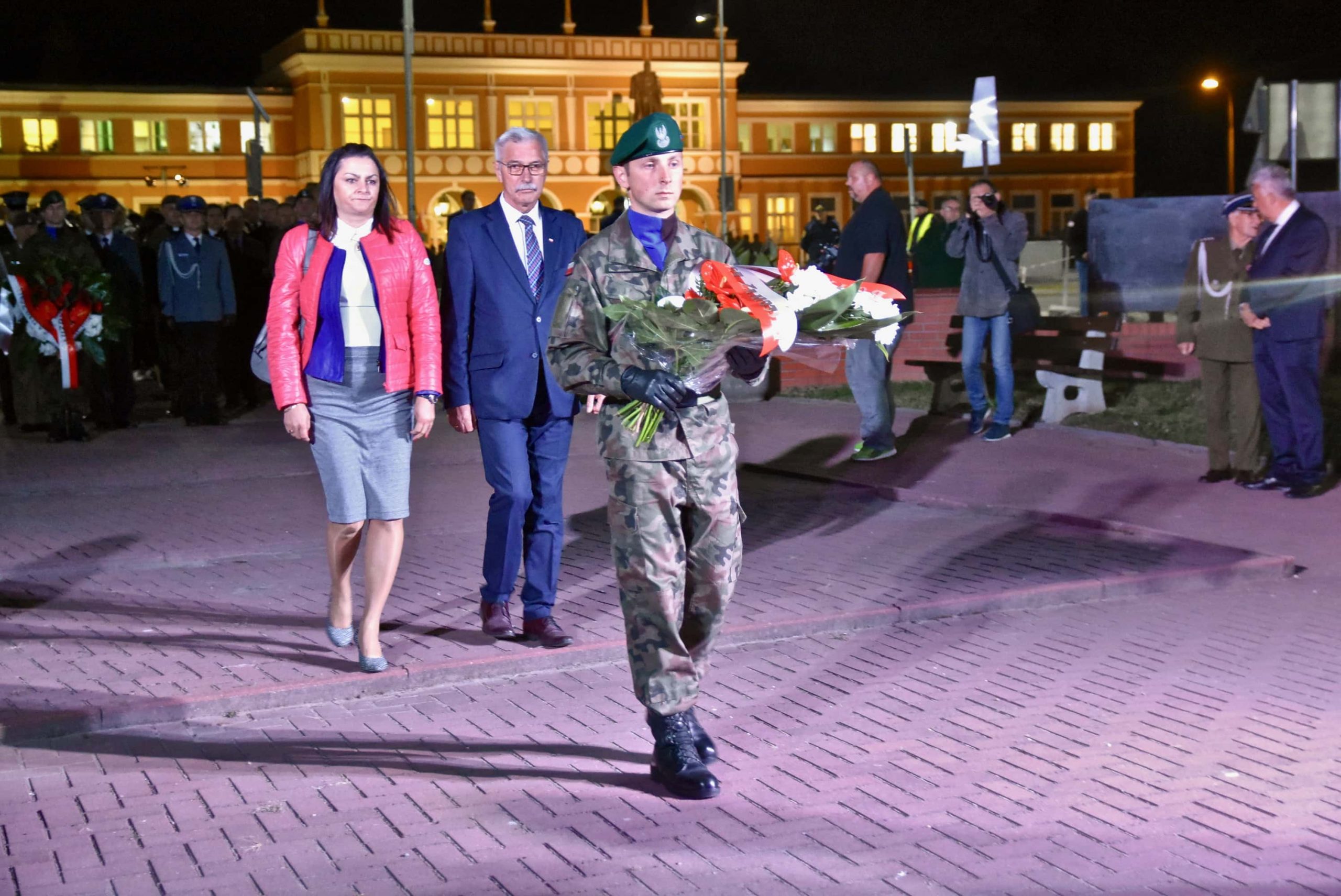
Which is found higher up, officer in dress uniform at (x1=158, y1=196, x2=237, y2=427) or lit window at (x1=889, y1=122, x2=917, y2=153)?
lit window at (x1=889, y1=122, x2=917, y2=153)

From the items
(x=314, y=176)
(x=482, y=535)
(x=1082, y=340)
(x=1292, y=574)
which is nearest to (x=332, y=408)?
(x=482, y=535)

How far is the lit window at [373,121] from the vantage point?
60469mm

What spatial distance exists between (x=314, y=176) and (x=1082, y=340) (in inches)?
1918

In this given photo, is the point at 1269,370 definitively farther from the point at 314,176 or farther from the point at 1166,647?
the point at 314,176

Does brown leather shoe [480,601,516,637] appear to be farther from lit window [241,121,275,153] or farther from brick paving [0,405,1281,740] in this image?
lit window [241,121,275,153]

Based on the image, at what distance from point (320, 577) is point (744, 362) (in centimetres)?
399

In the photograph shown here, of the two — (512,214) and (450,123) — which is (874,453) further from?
(450,123)

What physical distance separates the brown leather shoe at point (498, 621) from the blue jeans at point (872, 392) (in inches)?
197

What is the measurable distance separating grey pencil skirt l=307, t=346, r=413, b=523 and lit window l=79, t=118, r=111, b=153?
6078 cm

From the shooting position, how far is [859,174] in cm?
1071

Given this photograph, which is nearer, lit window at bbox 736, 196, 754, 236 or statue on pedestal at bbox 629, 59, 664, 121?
statue on pedestal at bbox 629, 59, 664, 121

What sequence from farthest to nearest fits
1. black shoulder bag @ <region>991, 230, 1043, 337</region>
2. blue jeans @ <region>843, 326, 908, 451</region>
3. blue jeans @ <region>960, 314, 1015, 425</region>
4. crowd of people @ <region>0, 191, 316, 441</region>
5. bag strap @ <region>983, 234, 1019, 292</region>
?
black shoulder bag @ <region>991, 230, 1043, 337</region>
crowd of people @ <region>0, 191, 316, 441</region>
blue jeans @ <region>960, 314, 1015, 425</region>
bag strap @ <region>983, 234, 1019, 292</region>
blue jeans @ <region>843, 326, 908, 451</region>

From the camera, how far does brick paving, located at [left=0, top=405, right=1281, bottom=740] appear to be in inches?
233

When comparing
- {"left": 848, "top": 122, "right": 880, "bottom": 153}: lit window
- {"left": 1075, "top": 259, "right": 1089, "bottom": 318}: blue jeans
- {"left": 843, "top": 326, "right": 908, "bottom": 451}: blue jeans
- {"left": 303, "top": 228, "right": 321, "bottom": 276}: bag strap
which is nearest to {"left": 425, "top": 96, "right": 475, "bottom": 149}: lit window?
{"left": 848, "top": 122, "right": 880, "bottom": 153}: lit window
